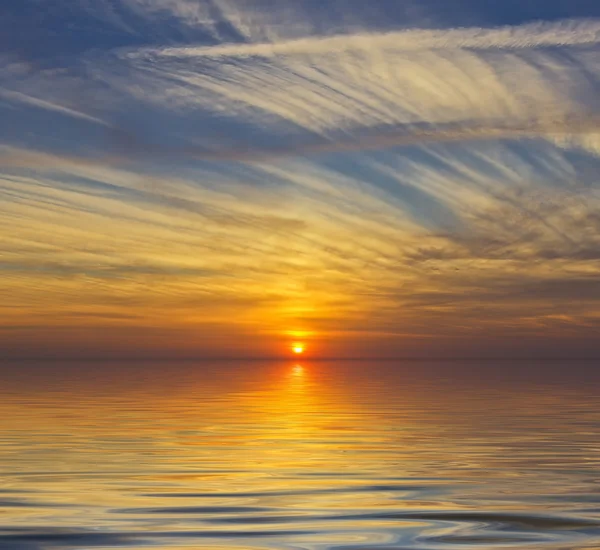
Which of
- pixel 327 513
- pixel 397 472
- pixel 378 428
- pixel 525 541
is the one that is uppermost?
pixel 378 428

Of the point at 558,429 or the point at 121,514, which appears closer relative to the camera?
the point at 121,514

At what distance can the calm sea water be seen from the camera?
567 inches

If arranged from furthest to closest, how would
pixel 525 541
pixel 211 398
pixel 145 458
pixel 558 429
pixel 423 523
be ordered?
pixel 211 398 < pixel 558 429 < pixel 145 458 < pixel 423 523 < pixel 525 541

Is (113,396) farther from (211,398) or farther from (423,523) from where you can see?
(423,523)

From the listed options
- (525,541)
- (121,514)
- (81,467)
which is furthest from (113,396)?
(525,541)

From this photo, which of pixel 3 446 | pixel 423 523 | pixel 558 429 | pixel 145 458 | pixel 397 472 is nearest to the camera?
pixel 423 523

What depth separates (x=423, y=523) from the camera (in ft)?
50.4

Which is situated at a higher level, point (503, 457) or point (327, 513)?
point (503, 457)

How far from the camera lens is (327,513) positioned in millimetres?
16281

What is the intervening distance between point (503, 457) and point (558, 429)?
33.1 feet

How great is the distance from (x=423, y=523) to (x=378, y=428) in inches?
771

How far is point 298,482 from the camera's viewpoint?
2025cm

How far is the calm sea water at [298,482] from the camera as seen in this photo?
1439 cm

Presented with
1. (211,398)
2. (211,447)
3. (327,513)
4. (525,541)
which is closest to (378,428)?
(211,447)
